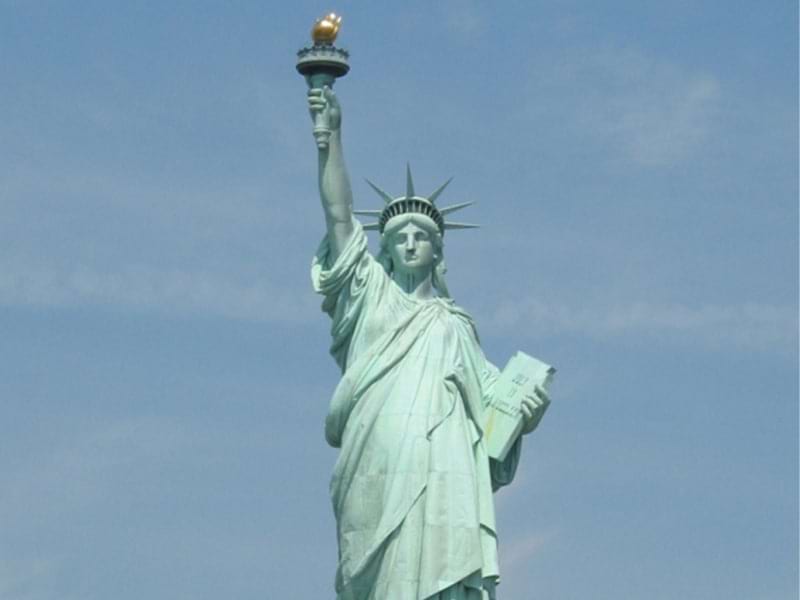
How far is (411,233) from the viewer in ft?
121

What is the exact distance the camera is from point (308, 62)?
36375 mm

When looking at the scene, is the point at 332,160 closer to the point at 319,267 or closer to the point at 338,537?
the point at 319,267

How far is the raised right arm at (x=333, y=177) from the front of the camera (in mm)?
36312

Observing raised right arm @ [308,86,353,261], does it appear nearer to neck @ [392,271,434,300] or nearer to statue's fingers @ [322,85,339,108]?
statue's fingers @ [322,85,339,108]

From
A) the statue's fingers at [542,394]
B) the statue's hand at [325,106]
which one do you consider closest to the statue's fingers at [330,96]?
the statue's hand at [325,106]

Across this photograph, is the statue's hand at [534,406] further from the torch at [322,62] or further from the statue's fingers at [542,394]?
the torch at [322,62]

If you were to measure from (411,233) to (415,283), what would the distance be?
24.3 inches

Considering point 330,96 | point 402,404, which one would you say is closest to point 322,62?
point 330,96

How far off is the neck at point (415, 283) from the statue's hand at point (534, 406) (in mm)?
1841

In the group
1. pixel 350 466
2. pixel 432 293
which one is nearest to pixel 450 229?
pixel 432 293

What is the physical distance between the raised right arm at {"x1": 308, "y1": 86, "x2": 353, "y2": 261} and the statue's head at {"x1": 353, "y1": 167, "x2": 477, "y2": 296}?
67 centimetres

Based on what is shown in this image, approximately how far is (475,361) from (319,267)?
2.13m

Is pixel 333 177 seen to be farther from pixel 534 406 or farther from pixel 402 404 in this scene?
pixel 534 406

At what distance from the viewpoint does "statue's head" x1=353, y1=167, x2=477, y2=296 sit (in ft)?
121
